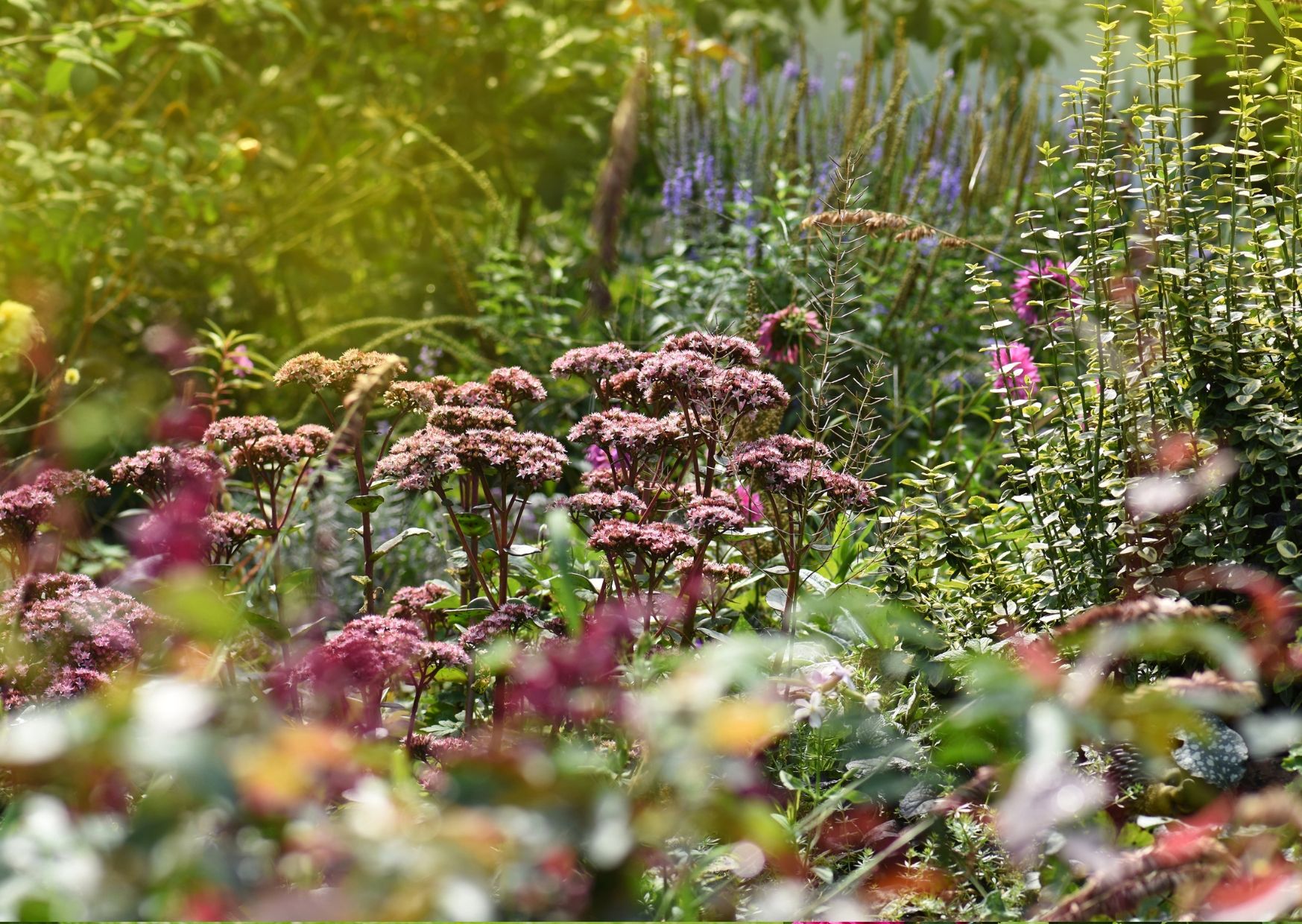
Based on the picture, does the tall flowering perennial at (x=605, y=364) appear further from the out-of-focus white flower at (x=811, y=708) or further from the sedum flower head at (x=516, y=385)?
the out-of-focus white flower at (x=811, y=708)

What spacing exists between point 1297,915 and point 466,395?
164 centimetres

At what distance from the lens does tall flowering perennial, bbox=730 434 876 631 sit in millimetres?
2125

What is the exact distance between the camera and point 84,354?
5.03 m

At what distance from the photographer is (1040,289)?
2.35 meters

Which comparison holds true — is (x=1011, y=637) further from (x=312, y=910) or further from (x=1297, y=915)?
(x=312, y=910)

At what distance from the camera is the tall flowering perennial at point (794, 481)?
6.97 feet

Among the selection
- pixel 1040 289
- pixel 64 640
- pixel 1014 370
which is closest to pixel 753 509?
pixel 1014 370

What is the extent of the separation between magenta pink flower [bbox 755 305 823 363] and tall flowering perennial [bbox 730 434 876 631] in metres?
Answer: 0.92

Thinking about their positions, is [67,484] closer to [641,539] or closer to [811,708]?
[641,539]

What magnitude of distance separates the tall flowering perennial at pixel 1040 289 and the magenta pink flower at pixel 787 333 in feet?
1.76

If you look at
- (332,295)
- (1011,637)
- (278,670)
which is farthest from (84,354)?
(1011,637)

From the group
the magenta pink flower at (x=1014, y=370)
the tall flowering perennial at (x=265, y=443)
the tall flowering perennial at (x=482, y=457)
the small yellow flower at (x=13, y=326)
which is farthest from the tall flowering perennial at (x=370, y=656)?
the small yellow flower at (x=13, y=326)

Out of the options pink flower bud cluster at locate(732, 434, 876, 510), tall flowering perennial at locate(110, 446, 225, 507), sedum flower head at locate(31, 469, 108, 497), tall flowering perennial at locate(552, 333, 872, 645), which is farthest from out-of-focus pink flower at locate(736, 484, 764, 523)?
sedum flower head at locate(31, 469, 108, 497)

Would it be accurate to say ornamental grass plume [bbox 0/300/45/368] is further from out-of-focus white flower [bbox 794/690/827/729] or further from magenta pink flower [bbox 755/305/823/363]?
out-of-focus white flower [bbox 794/690/827/729]
